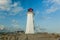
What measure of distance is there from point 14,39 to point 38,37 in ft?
5.48

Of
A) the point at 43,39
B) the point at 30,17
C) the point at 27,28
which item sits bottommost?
the point at 43,39

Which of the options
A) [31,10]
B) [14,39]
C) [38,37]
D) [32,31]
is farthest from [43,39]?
[31,10]

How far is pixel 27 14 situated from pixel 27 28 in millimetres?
1316

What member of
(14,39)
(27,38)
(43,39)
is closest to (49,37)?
(43,39)

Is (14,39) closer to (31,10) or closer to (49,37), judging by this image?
(49,37)

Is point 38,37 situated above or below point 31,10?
below

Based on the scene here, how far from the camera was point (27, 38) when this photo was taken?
38.3ft

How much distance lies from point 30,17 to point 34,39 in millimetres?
3791

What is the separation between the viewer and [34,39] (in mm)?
11664

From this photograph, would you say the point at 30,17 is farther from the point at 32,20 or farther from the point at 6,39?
the point at 6,39

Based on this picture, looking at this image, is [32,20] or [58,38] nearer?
[58,38]

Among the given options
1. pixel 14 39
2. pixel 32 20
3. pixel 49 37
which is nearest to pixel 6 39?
pixel 14 39

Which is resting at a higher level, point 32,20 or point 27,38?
point 32,20

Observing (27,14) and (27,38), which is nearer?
(27,38)
